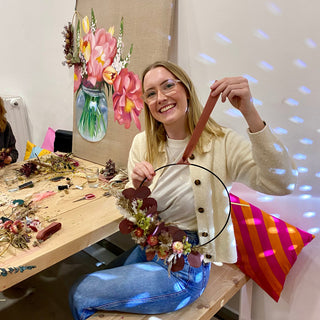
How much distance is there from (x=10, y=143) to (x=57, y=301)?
1.00 metres

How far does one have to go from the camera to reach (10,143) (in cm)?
191

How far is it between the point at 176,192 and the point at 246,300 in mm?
653

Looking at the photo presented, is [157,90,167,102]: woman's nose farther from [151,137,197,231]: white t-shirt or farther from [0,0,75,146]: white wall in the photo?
[0,0,75,146]: white wall

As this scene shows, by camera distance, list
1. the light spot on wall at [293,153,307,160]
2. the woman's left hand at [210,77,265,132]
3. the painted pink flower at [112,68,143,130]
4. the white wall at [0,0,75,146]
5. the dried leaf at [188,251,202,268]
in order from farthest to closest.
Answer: the white wall at [0,0,75,146]
the painted pink flower at [112,68,143,130]
the light spot on wall at [293,153,307,160]
the dried leaf at [188,251,202,268]
the woman's left hand at [210,77,265,132]

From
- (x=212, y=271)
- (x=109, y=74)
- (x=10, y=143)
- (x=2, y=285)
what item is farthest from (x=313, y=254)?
(x=10, y=143)

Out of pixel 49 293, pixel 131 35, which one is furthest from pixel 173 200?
pixel 49 293

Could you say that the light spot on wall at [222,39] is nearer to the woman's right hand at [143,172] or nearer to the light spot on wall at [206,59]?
the light spot on wall at [206,59]

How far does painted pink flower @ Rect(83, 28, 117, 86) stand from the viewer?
1560 mm

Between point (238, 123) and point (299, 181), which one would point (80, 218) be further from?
point (299, 181)

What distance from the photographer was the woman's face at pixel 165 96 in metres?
0.95

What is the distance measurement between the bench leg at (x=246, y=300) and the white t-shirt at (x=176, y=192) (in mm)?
453

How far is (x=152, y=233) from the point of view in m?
0.88

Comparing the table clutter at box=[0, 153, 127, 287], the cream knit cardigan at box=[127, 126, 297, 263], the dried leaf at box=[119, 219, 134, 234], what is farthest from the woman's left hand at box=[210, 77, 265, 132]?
the table clutter at box=[0, 153, 127, 287]

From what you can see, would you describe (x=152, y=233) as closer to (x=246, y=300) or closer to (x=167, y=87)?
Answer: (x=167, y=87)
